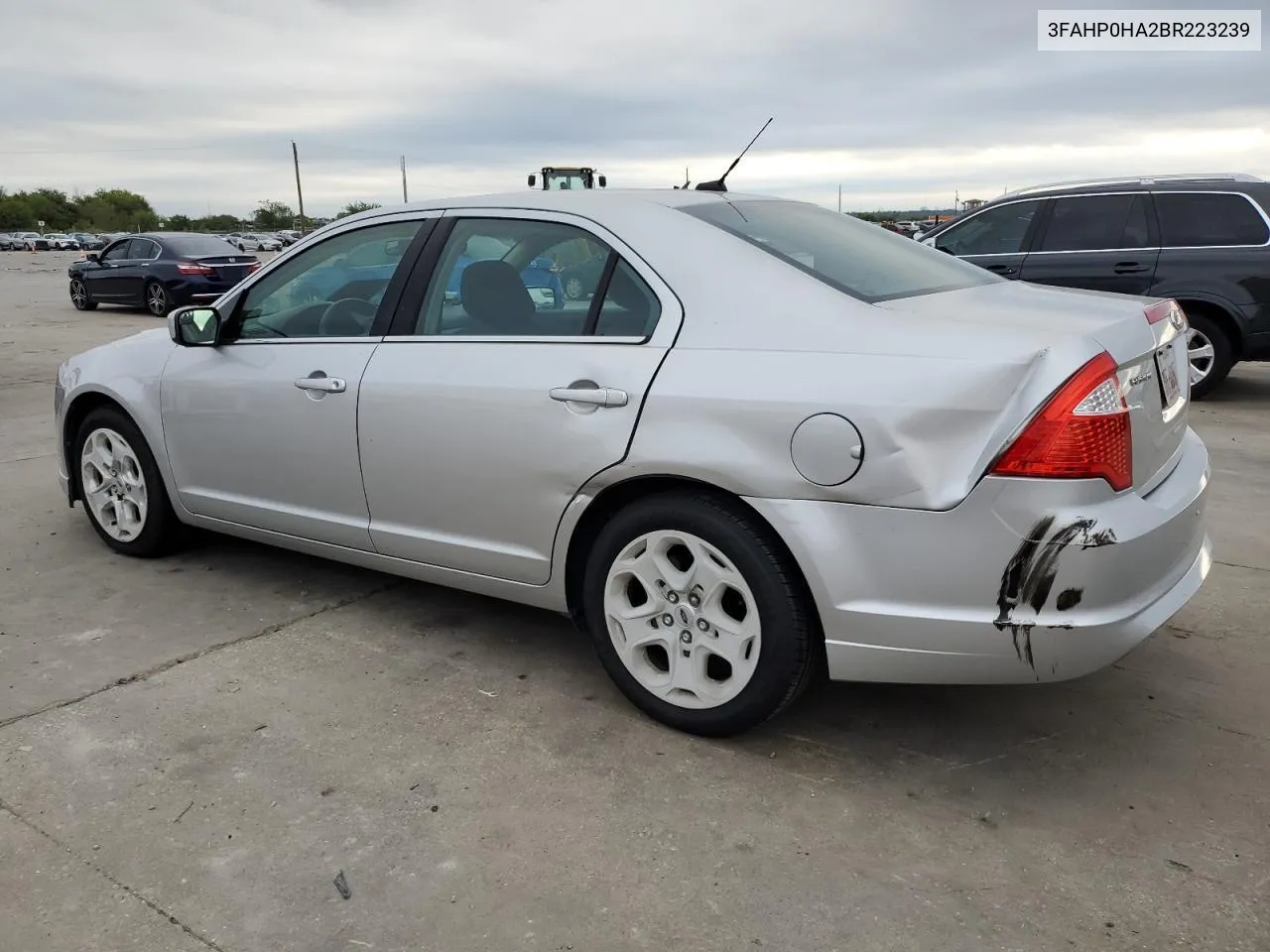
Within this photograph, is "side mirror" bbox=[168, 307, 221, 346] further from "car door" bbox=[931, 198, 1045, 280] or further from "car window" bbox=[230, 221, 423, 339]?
"car door" bbox=[931, 198, 1045, 280]

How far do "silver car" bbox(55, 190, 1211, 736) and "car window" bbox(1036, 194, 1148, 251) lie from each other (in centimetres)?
550

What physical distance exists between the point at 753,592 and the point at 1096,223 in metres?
6.93

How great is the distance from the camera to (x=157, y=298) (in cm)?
1705

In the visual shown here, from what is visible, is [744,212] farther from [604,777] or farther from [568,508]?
[604,777]

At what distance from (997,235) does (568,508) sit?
697 centimetres

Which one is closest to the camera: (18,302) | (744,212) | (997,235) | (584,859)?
(584,859)

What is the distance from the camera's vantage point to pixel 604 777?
2.79 meters

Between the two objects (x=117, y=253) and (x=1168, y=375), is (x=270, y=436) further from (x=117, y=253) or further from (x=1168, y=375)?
(x=117, y=253)

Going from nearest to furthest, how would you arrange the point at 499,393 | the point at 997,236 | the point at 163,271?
the point at 499,393, the point at 997,236, the point at 163,271

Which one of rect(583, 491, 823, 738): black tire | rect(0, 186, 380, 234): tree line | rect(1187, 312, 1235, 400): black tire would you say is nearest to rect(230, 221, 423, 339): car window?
rect(583, 491, 823, 738): black tire

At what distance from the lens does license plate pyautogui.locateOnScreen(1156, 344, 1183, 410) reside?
2.74 m

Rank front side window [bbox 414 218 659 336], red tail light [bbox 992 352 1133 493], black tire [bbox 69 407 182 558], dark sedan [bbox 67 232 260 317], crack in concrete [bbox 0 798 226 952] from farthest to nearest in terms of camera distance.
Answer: dark sedan [bbox 67 232 260 317] < black tire [bbox 69 407 182 558] < front side window [bbox 414 218 659 336] < red tail light [bbox 992 352 1133 493] < crack in concrete [bbox 0 798 226 952]

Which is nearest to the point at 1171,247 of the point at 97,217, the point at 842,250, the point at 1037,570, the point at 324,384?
the point at 842,250

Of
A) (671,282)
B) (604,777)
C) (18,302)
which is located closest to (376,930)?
(604,777)
